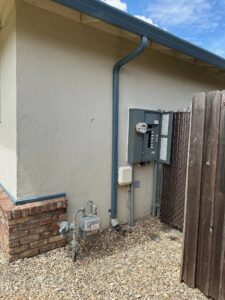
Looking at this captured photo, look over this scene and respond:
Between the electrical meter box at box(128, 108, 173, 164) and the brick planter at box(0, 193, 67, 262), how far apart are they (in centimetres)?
137

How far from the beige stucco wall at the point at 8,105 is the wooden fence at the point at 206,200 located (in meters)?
1.98

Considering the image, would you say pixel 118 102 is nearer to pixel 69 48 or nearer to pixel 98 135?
pixel 98 135

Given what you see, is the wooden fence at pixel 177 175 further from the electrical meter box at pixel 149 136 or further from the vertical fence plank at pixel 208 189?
the vertical fence plank at pixel 208 189

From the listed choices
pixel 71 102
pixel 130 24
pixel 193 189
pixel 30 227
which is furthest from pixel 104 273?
pixel 130 24

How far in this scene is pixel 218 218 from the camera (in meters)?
2.05

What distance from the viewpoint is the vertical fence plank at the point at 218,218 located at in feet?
6.51

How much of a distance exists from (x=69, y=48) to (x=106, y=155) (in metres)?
1.52

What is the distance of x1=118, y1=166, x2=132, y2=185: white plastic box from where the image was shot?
344cm

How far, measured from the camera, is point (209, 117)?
2.09 meters

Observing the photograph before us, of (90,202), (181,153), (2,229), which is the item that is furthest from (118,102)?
(2,229)

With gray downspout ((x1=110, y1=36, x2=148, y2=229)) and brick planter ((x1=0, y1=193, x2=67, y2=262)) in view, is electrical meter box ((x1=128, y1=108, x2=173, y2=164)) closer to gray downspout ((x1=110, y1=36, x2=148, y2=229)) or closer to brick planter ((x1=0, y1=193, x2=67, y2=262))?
gray downspout ((x1=110, y1=36, x2=148, y2=229))

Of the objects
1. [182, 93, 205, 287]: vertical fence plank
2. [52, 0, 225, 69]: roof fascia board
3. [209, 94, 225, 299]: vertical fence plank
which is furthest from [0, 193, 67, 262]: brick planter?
[52, 0, 225, 69]: roof fascia board

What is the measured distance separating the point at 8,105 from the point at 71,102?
79cm

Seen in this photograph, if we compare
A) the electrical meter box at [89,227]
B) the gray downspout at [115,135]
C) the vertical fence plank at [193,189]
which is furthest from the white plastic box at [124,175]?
the vertical fence plank at [193,189]
